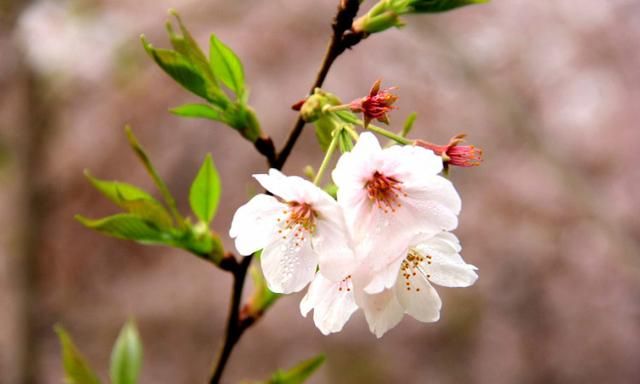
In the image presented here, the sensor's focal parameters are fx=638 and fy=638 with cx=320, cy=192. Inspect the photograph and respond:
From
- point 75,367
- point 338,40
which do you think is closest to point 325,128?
point 338,40

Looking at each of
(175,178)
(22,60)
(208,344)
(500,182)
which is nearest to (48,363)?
(208,344)

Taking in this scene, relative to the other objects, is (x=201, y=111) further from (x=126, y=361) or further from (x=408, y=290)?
(x=126, y=361)

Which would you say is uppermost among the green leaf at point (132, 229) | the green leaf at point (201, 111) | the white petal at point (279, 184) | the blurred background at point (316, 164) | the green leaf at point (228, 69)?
the green leaf at point (228, 69)

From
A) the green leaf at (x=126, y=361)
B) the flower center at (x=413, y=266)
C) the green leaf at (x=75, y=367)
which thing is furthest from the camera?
the green leaf at (x=126, y=361)

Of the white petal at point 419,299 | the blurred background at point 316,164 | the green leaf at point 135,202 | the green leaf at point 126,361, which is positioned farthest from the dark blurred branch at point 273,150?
the blurred background at point 316,164

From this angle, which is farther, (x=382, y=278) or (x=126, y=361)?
(x=126, y=361)

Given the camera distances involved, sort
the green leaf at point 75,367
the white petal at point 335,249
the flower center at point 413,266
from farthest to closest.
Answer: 1. the green leaf at point 75,367
2. the flower center at point 413,266
3. the white petal at point 335,249

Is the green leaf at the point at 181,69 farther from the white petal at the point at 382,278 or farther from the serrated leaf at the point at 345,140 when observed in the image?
the white petal at the point at 382,278
